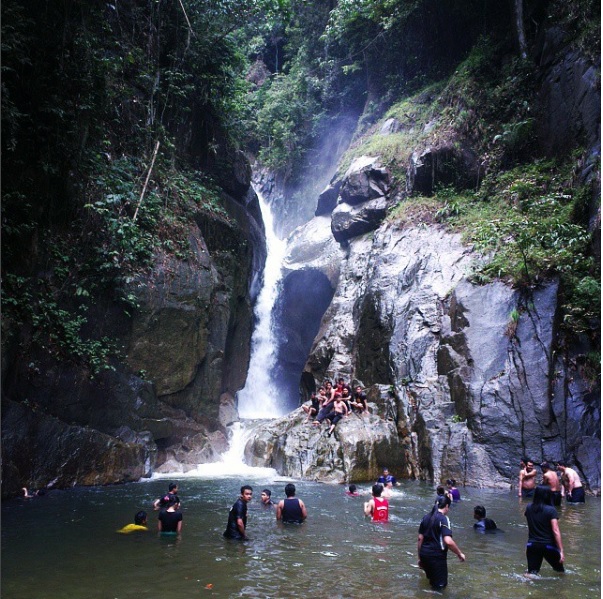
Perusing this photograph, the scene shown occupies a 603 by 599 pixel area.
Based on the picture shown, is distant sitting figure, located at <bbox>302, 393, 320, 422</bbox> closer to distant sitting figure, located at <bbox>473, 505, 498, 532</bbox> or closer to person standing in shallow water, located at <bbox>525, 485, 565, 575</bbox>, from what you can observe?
distant sitting figure, located at <bbox>473, 505, 498, 532</bbox>

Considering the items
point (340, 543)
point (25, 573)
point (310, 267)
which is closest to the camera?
point (25, 573)

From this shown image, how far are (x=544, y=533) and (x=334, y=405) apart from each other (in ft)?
34.0

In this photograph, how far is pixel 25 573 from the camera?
21.7 ft

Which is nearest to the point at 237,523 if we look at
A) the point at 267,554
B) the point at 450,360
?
the point at 267,554

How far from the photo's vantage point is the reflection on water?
20.2 ft

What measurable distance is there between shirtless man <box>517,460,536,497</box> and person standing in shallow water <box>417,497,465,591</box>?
6.94 meters

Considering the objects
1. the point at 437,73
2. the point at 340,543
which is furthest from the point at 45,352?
the point at 437,73

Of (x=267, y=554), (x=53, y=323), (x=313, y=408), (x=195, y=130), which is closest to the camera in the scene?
(x=267, y=554)

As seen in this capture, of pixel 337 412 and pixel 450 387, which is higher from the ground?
pixel 450 387

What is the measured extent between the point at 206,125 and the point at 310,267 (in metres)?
8.03

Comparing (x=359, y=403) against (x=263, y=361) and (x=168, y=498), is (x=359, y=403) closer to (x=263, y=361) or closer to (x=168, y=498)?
(x=168, y=498)

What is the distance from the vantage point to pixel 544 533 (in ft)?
20.3

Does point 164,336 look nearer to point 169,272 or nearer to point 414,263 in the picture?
point 169,272

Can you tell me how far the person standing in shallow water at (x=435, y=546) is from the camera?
5.99 meters
